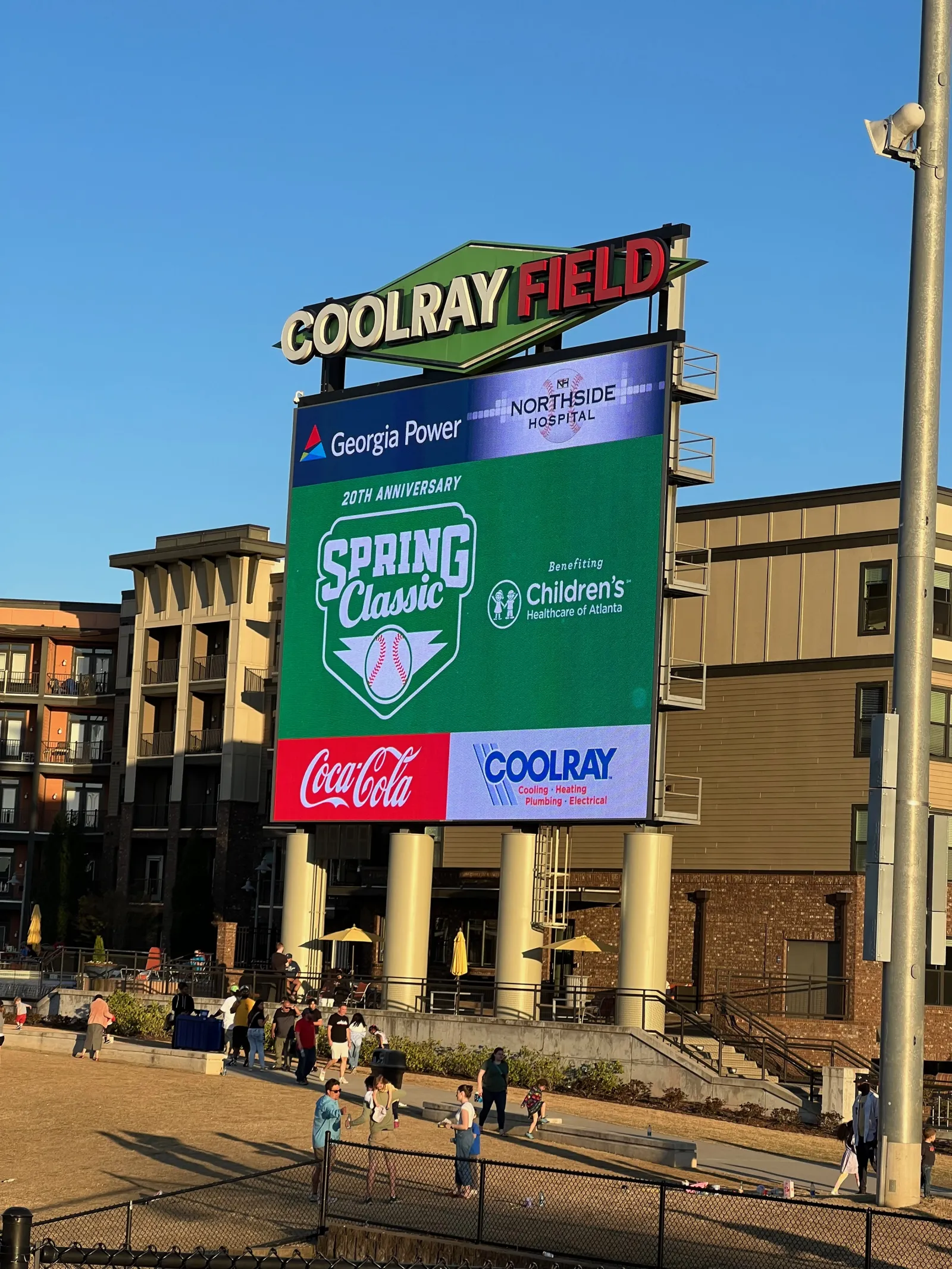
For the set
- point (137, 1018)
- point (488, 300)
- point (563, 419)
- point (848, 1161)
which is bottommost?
point (137, 1018)

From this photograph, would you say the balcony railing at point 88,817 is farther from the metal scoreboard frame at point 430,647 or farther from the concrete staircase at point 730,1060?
the concrete staircase at point 730,1060

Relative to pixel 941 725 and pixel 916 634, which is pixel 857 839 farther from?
pixel 916 634

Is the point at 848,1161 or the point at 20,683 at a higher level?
the point at 20,683

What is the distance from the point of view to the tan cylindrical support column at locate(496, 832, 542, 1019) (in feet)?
143

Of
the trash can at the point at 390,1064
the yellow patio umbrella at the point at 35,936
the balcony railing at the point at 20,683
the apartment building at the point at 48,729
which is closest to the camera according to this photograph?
the trash can at the point at 390,1064

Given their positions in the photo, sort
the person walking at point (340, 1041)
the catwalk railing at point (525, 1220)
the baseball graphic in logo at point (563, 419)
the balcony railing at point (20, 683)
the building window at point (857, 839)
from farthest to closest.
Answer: the balcony railing at point (20, 683), the building window at point (857, 839), the baseball graphic in logo at point (563, 419), the person walking at point (340, 1041), the catwalk railing at point (525, 1220)

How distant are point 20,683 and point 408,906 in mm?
48114

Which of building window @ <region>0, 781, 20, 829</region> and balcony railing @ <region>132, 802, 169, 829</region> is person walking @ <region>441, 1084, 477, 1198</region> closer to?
balcony railing @ <region>132, 802, 169, 829</region>

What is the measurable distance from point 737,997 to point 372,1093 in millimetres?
24892

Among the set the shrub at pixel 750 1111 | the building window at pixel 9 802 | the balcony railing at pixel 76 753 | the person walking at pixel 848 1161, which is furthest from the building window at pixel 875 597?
the building window at pixel 9 802

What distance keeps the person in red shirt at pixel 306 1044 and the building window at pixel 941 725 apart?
19.9 meters

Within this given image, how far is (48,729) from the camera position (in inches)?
3553

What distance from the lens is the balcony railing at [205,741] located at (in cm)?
7756

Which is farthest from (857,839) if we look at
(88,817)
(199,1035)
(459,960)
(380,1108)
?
(88,817)
